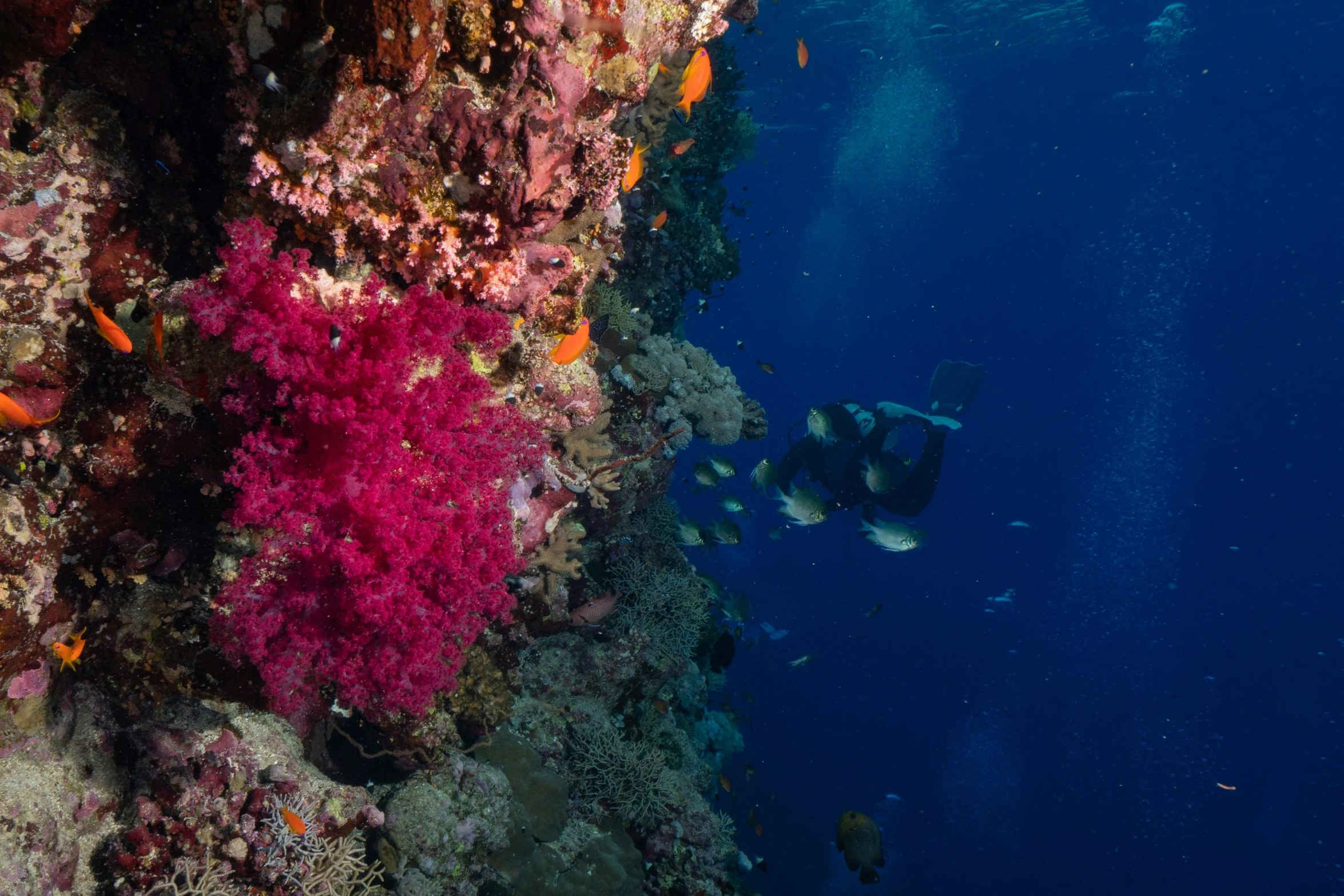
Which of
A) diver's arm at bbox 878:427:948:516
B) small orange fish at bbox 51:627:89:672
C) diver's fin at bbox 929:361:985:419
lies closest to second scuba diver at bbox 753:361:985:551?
diver's arm at bbox 878:427:948:516

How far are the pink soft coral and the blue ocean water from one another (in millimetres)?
16636

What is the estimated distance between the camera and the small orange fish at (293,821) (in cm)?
307

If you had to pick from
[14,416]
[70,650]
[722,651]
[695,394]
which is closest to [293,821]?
[70,650]

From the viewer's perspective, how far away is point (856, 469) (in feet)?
43.2

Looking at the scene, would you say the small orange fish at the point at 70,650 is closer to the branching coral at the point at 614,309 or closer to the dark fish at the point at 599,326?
the branching coral at the point at 614,309

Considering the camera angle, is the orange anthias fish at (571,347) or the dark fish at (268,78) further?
the orange anthias fish at (571,347)

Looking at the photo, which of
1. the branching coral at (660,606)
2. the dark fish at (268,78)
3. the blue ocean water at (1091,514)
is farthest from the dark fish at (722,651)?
the blue ocean water at (1091,514)

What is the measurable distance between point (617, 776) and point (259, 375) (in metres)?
5.53

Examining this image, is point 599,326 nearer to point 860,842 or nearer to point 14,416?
point 14,416

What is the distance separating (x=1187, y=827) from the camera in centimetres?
3027

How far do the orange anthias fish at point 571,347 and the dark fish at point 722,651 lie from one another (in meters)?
6.60

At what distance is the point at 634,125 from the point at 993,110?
5431 centimetres

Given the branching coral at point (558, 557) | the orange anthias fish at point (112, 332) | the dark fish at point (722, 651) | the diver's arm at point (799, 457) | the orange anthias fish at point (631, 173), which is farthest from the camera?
the diver's arm at point (799, 457)

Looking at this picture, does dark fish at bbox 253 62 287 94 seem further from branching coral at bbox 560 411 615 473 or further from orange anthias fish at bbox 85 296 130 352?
branching coral at bbox 560 411 615 473
